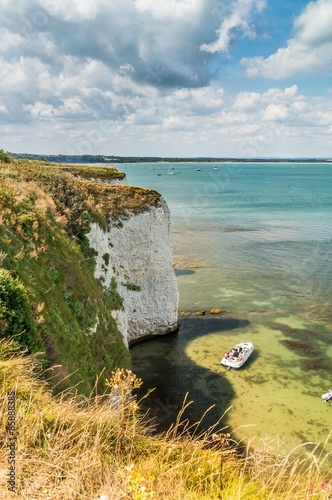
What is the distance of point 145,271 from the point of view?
33188 mm

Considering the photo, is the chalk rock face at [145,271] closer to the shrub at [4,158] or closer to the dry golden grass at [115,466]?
the shrub at [4,158]

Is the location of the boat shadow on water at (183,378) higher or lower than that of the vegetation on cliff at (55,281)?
lower

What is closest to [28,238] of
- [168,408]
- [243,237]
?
[168,408]

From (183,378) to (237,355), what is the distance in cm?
508

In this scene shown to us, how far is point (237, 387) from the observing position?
85.3ft

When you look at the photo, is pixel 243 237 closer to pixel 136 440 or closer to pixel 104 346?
pixel 104 346

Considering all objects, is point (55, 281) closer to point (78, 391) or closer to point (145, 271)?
point (78, 391)

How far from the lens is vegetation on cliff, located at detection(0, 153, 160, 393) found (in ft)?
41.3

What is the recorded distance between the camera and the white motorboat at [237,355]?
91.6 feet

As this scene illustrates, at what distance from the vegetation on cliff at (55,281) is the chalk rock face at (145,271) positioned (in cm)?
460

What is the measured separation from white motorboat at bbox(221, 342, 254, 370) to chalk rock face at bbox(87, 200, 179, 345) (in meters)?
7.39

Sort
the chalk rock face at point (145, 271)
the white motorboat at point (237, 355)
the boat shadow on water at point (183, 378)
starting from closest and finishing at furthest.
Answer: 1. the boat shadow on water at point (183, 378)
2. the white motorboat at point (237, 355)
3. the chalk rock face at point (145, 271)

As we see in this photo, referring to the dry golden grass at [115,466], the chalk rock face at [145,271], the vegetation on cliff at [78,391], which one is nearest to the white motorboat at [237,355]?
the chalk rock face at [145,271]

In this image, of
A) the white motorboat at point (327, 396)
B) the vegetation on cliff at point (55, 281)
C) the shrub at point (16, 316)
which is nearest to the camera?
the shrub at point (16, 316)
